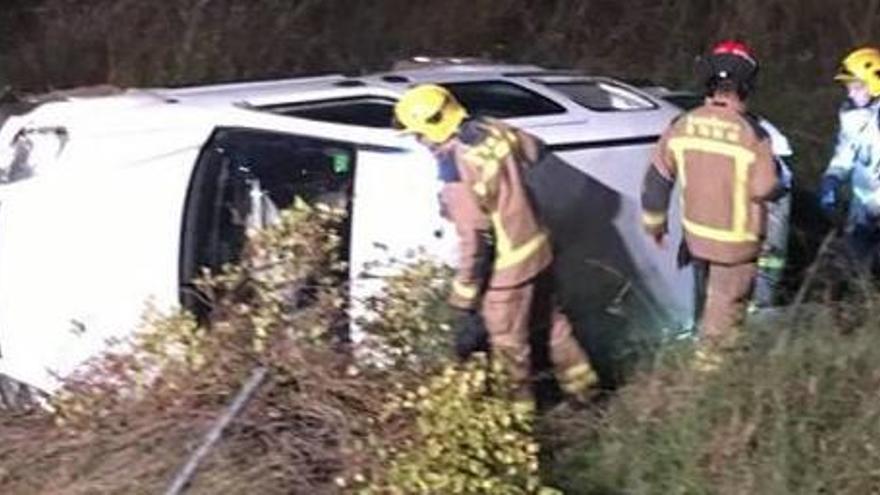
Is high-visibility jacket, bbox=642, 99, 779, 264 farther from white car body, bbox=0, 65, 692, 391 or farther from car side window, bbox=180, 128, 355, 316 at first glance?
car side window, bbox=180, 128, 355, 316

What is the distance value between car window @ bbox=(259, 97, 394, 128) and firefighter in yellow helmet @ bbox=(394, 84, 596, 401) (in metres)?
0.51

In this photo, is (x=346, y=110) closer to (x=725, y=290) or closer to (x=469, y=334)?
(x=469, y=334)

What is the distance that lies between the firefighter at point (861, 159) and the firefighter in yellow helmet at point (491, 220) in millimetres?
1730

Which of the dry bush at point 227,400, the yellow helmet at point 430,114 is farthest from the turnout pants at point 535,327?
the dry bush at point 227,400

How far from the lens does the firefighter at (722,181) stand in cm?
806

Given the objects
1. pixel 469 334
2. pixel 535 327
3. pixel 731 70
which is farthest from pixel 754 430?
pixel 731 70

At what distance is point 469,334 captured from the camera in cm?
775

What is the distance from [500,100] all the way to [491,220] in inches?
47.4

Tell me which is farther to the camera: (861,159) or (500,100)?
(861,159)

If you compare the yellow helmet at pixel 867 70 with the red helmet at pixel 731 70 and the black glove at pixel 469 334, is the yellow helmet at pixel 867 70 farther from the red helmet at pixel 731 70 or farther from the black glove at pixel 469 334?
the black glove at pixel 469 334

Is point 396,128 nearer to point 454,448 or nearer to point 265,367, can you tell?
point 265,367

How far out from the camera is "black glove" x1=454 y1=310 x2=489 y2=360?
7.54 metres

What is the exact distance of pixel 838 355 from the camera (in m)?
7.02

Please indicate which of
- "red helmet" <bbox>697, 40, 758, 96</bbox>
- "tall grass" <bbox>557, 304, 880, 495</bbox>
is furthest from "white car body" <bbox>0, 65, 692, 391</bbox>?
"tall grass" <bbox>557, 304, 880, 495</bbox>
